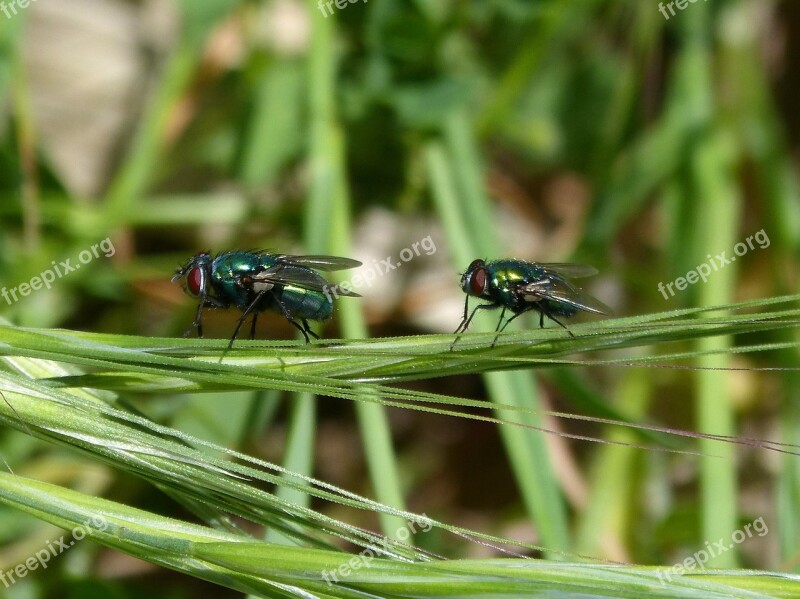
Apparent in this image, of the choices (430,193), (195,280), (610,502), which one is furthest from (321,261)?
(610,502)

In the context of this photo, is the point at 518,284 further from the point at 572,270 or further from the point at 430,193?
the point at 430,193

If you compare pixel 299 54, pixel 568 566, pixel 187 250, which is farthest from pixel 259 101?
pixel 568 566

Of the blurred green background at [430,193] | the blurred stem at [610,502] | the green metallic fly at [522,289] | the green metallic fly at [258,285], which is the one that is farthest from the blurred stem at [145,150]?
the blurred stem at [610,502]

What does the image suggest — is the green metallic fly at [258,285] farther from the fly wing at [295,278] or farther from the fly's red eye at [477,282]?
the fly's red eye at [477,282]

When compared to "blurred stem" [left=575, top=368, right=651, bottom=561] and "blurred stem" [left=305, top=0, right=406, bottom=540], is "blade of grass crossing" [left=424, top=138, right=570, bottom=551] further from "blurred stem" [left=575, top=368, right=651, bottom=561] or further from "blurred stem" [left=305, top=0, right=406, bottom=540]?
"blurred stem" [left=575, top=368, right=651, bottom=561]

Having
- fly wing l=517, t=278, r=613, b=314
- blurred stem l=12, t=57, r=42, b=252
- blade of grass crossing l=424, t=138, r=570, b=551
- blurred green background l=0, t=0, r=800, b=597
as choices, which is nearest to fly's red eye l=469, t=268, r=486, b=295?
fly wing l=517, t=278, r=613, b=314

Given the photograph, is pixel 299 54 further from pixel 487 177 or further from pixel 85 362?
pixel 85 362
